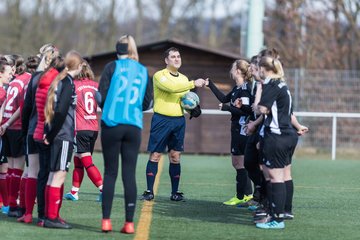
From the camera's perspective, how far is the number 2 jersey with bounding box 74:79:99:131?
481 inches

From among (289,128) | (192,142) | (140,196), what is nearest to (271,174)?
(289,128)

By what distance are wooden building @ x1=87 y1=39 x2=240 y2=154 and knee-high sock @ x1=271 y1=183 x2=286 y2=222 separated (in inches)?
609

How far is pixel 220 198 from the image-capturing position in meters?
12.8

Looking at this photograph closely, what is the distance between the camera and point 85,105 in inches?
483

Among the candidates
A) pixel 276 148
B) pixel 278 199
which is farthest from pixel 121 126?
pixel 278 199

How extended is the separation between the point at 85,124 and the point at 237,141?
2155mm

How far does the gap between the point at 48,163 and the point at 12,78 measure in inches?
88.6

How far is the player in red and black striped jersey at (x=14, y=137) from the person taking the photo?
10.5 meters

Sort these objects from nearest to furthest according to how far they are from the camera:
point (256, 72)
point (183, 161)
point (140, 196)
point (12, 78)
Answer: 1. point (256, 72)
2. point (12, 78)
3. point (140, 196)
4. point (183, 161)

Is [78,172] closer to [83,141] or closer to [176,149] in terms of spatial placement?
[83,141]

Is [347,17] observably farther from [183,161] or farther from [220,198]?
[220,198]

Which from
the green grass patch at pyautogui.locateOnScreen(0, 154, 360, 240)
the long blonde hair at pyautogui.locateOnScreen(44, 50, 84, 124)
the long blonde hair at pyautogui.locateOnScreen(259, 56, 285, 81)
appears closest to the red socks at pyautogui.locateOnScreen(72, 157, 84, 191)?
the green grass patch at pyautogui.locateOnScreen(0, 154, 360, 240)

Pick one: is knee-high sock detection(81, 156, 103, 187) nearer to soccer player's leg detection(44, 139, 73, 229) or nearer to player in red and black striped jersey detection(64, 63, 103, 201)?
player in red and black striped jersey detection(64, 63, 103, 201)

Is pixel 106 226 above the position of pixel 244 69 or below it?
below
